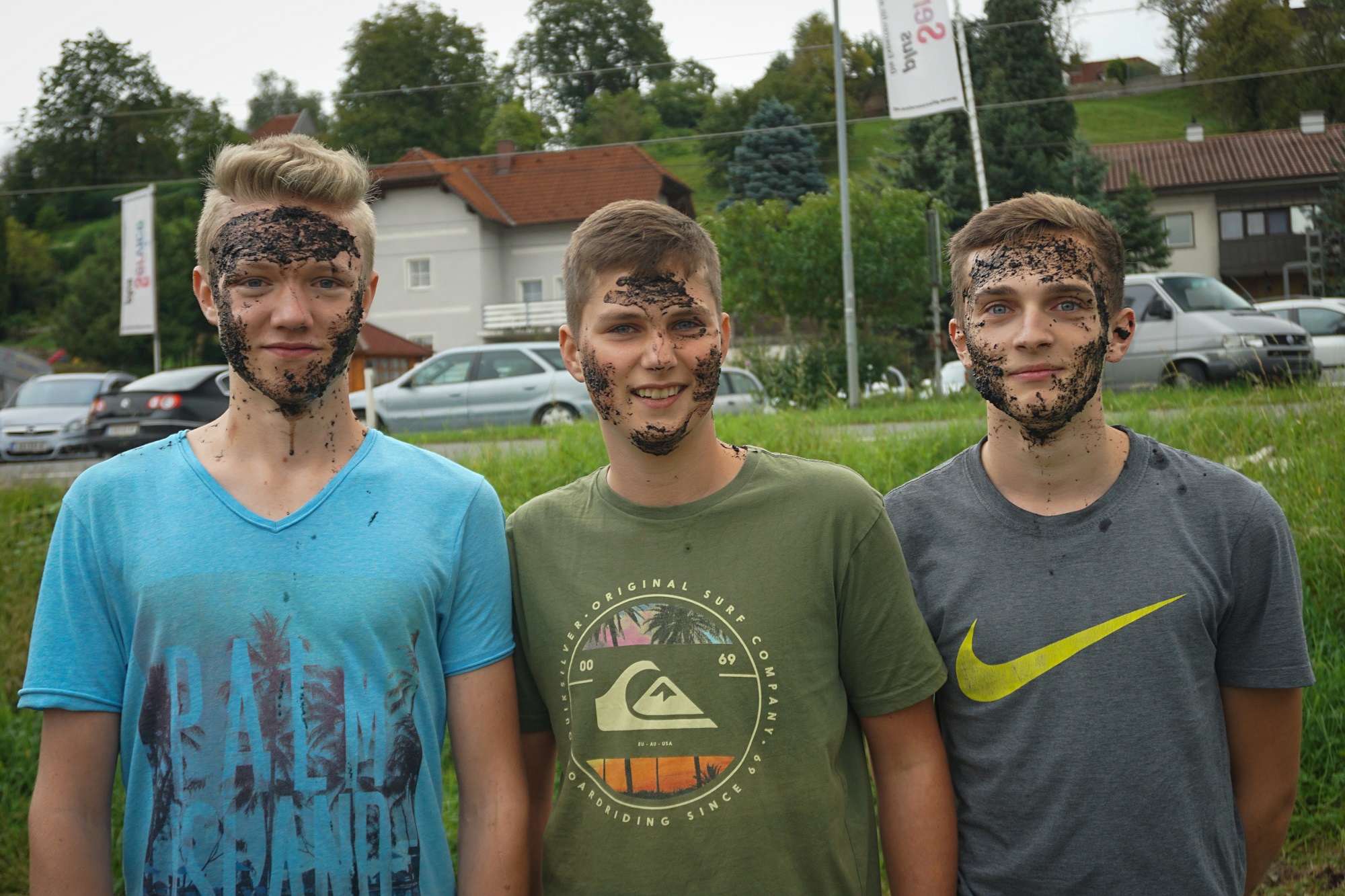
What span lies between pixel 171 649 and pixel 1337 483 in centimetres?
529

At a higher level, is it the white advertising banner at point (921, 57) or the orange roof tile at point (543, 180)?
the orange roof tile at point (543, 180)

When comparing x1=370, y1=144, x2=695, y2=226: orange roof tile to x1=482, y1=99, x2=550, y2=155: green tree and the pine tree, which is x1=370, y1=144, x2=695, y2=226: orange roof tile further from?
x1=482, y1=99, x2=550, y2=155: green tree

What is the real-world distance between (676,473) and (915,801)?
0.80 metres

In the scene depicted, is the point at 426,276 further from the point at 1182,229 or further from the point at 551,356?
the point at 1182,229

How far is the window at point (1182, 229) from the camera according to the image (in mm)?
40094

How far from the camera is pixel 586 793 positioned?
6.54 ft

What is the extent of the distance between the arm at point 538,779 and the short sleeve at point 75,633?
0.77 metres

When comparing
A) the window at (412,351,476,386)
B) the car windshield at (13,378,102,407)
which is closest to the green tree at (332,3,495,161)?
the car windshield at (13,378,102,407)

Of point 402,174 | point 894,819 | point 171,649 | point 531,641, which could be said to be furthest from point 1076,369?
point 402,174

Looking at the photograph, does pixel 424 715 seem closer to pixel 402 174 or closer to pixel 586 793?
pixel 586 793

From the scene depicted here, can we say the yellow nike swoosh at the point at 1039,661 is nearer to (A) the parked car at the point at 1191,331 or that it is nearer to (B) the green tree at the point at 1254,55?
(A) the parked car at the point at 1191,331

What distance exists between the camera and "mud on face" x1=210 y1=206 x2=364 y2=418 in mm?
2010

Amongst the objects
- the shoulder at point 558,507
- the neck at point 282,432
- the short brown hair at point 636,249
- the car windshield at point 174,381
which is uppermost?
the car windshield at point 174,381

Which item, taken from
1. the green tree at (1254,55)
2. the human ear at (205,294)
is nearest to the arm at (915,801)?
the human ear at (205,294)
